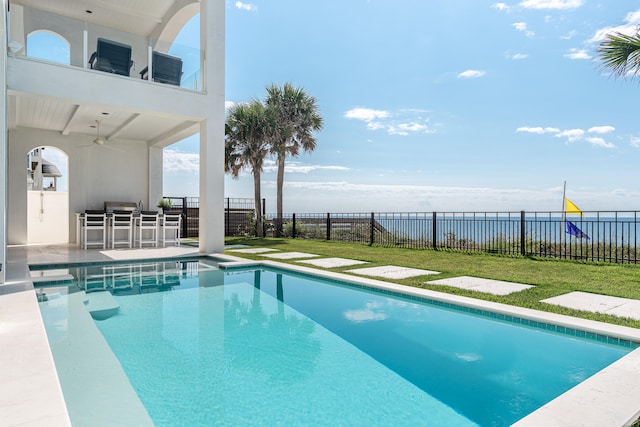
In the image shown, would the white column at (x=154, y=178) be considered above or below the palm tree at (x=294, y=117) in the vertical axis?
below

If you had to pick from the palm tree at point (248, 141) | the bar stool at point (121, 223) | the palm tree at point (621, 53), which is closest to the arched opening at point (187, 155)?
the palm tree at point (248, 141)

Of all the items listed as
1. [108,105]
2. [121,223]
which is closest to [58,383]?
[108,105]

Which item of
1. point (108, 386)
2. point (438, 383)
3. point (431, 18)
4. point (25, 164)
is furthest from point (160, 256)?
point (431, 18)

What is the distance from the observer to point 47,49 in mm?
7562

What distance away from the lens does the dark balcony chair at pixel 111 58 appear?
808 centimetres

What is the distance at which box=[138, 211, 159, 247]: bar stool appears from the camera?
10773 millimetres

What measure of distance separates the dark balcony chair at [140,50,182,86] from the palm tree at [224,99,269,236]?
5.95 m

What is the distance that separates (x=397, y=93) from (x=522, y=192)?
9378 mm

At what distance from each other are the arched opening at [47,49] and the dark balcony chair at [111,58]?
475 mm

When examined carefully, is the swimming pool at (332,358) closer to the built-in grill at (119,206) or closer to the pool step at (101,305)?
the pool step at (101,305)

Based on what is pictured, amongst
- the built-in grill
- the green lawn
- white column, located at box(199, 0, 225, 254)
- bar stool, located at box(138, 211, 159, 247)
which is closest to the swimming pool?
the green lawn

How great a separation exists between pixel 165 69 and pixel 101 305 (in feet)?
20.0

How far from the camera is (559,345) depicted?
11.0ft

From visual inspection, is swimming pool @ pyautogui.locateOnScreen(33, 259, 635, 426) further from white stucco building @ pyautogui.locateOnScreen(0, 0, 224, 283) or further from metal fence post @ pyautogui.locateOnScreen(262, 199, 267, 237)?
metal fence post @ pyautogui.locateOnScreen(262, 199, 267, 237)
